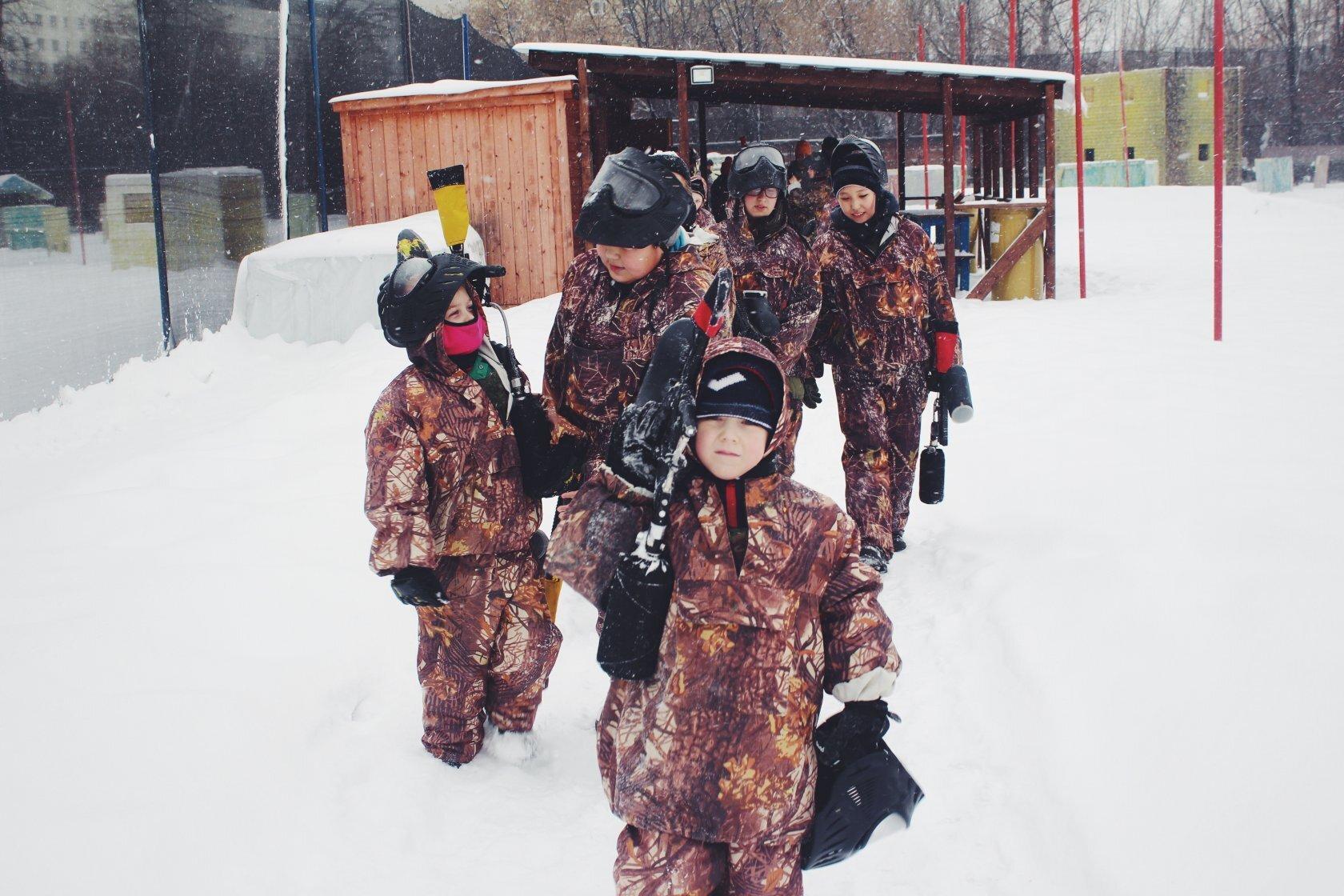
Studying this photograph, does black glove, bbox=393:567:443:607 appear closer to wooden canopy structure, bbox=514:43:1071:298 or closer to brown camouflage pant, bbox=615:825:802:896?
brown camouflage pant, bbox=615:825:802:896

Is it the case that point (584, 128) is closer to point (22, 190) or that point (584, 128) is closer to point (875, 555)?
point (22, 190)

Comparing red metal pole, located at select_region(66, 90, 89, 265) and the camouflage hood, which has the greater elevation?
red metal pole, located at select_region(66, 90, 89, 265)

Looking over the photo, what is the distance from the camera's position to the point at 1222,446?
5684 millimetres

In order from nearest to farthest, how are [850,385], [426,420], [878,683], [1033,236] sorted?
[878,683]
[426,420]
[850,385]
[1033,236]

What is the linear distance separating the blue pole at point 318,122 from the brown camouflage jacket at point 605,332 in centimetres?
967

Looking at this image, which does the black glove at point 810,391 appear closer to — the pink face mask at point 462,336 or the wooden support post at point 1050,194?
the pink face mask at point 462,336

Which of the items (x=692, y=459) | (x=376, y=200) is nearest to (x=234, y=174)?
(x=376, y=200)

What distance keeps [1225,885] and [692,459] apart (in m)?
1.69

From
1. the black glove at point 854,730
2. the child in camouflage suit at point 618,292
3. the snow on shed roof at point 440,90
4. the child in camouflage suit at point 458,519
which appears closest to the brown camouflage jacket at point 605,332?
the child in camouflage suit at point 618,292

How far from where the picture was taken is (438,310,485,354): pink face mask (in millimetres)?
3248

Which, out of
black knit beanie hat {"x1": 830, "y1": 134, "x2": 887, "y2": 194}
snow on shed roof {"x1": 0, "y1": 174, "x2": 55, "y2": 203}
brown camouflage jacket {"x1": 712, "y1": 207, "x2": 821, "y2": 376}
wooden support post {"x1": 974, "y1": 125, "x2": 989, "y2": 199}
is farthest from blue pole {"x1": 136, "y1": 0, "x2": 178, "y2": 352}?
wooden support post {"x1": 974, "y1": 125, "x2": 989, "y2": 199}

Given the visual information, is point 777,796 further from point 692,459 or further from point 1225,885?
point 1225,885

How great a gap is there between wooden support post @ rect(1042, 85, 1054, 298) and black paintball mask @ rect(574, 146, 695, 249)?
32.4 feet

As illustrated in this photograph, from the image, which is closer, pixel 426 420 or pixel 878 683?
pixel 878 683
